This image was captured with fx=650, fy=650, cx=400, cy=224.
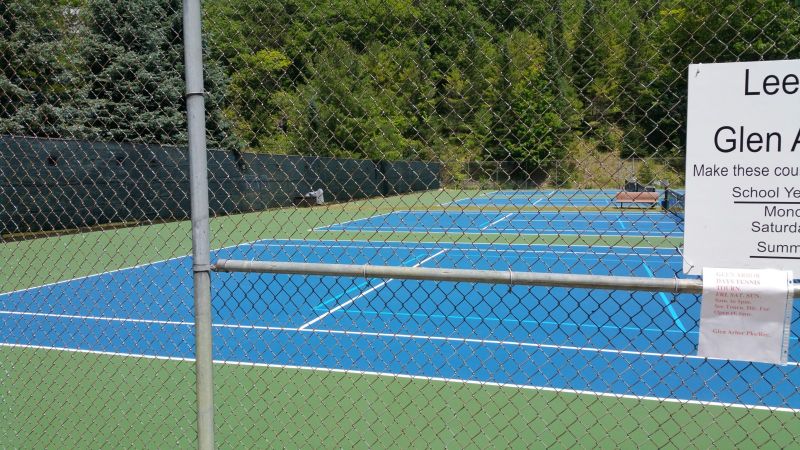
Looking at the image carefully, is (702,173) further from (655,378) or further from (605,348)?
(605,348)

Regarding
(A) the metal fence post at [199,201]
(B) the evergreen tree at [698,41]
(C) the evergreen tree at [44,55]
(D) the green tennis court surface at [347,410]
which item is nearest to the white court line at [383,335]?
(D) the green tennis court surface at [347,410]

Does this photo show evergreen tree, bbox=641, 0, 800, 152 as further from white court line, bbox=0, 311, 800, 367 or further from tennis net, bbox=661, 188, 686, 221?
white court line, bbox=0, 311, 800, 367

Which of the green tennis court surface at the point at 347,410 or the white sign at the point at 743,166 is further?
the green tennis court surface at the point at 347,410

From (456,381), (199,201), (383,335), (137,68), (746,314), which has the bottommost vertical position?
(456,381)

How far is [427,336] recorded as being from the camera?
20.9ft

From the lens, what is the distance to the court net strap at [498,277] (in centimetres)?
226

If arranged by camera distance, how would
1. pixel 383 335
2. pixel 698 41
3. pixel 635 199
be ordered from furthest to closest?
pixel 383 335 → pixel 635 199 → pixel 698 41

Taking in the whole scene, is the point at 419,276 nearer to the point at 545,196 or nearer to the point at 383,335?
the point at 545,196

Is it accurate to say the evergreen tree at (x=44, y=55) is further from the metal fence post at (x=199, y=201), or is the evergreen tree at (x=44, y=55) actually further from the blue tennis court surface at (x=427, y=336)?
the blue tennis court surface at (x=427, y=336)

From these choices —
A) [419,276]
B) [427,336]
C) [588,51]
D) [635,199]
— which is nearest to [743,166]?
[588,51]

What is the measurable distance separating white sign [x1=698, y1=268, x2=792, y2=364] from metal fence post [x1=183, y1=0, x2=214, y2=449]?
6.12 ft

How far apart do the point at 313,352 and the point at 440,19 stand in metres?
4.43

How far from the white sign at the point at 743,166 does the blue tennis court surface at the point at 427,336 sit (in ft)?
6.53

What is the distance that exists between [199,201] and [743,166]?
199cm
